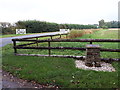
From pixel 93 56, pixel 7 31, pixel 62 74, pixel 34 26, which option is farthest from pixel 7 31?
pixel 62 74

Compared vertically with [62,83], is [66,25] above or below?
above

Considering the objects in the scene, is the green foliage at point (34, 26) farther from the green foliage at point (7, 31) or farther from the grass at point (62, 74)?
the grass at point (62, 74)

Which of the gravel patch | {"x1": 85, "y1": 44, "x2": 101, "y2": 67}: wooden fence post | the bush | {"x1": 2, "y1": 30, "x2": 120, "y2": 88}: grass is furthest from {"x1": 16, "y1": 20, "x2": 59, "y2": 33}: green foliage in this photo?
{"x1": 85, "y1": 44, "x2": 101, "y2": 67}: wooden fence post

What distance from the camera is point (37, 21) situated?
114 ft

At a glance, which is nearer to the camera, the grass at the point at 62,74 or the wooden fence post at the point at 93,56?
the grass at the point at 62,74

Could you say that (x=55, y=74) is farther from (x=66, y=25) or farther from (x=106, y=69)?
(x=66, y=25)

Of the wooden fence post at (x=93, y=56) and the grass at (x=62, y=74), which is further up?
the wooden fence post at (x=93, y=56)

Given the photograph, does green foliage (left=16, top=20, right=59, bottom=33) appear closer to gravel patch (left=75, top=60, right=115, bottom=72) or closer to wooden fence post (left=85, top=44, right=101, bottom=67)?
gravel patch (left=75, top=60, right=115, bottom=72)

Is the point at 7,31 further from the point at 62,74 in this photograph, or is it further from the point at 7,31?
the point at 62,74

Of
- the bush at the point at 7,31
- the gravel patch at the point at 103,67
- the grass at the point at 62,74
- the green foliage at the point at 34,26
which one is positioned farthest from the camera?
the green foliage at the point at 34,26

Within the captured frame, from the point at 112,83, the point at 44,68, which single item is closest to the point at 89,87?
the point at 112,83

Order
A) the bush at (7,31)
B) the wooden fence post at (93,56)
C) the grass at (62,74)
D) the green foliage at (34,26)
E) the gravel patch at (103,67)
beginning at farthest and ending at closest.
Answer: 1. the green foliage at (34,26)
2. the bush at (7,31)
3. the wooden fence post at (93,56)
4. the gravel patch at (103,67)
5. the grass at (62,74)

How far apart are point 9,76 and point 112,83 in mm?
3104

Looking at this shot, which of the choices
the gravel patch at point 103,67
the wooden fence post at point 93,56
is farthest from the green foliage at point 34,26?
the wooden fence post at point 93,56
